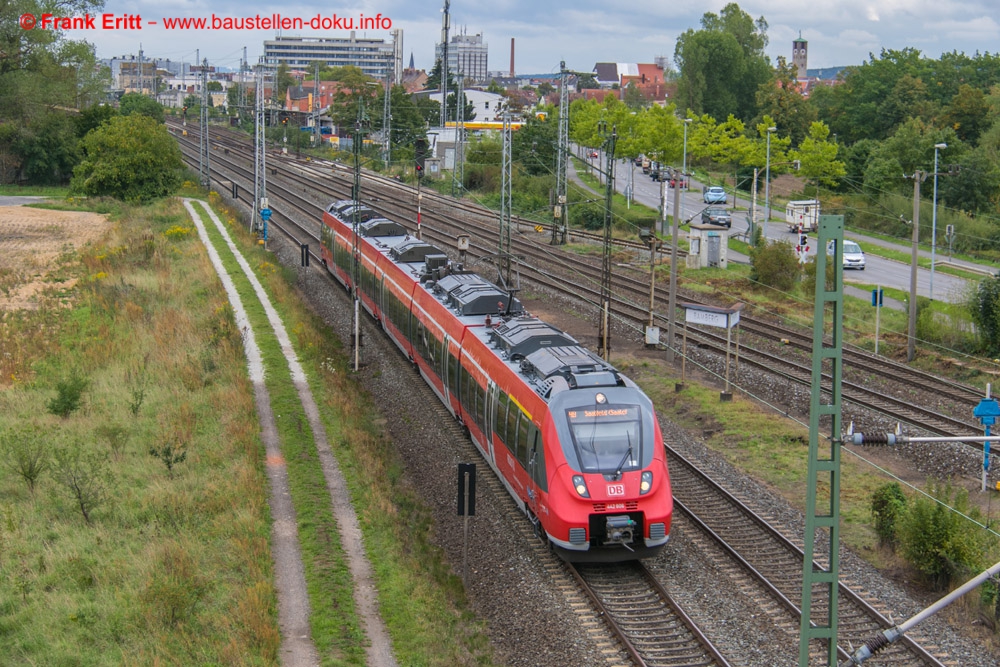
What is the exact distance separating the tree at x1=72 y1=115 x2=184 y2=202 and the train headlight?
59.9 m

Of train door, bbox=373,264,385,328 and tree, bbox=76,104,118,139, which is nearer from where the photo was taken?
train door, bbox=373,264,385,328

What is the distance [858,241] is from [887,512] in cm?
4805

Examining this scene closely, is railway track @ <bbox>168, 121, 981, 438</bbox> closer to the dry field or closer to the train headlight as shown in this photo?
the dry field

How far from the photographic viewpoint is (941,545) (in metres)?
17.3

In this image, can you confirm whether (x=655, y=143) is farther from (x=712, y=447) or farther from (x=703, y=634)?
(x=703, y=634)

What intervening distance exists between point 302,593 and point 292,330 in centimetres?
2041

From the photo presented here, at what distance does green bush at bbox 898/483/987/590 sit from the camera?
17.1 m

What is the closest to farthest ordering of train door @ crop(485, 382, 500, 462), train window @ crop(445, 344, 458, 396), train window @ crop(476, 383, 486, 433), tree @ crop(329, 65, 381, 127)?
train door @ crop(485, 382, 500, 462), train window @ crop(476, 383, 486, 433), train window @ crop(445, 344, 458, 396), tree @ crop(329, 65, 381, 127)

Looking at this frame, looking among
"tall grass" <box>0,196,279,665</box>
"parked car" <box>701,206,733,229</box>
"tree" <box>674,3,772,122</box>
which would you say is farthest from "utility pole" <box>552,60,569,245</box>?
"tree" <box>674,3,772,122</box>

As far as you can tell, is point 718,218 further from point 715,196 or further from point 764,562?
point 764,562

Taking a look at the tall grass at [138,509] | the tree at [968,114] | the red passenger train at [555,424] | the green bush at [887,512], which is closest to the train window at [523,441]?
the red passenger train at [555,424]

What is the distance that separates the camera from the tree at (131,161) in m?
68.8

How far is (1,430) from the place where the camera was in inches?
1004

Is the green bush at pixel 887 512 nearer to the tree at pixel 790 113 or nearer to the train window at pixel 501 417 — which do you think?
the train window at pixel 501 417
